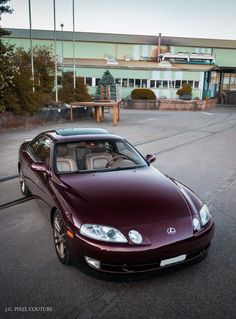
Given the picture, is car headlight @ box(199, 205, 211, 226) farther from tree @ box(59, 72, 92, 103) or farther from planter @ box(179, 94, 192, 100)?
planter @ box(179, 94, 192, 100)

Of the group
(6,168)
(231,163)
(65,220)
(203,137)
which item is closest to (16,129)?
(6,168)

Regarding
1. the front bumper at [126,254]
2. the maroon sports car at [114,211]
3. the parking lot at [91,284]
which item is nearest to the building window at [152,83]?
the parking lot at [91,284]

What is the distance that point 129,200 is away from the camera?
3791mm

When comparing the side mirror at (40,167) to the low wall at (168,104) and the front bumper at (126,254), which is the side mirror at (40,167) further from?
the low wall at (168,104)

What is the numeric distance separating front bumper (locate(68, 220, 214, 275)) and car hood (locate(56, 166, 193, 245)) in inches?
7.3

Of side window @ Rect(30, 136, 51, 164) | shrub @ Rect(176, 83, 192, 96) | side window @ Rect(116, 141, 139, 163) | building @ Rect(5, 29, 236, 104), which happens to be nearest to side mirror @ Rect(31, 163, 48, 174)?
side window @ Rect(30, 136, 51, 164)

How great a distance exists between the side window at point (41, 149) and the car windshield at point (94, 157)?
0.28 m

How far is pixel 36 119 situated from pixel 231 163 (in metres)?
11.1

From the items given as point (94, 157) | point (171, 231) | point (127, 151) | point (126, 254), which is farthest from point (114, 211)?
point (127, 151)

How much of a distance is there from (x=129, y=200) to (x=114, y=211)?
12.0 inches

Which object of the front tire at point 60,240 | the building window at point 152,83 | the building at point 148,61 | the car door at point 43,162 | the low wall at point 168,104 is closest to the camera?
the front tire at point 60,240

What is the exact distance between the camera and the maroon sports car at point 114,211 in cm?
326

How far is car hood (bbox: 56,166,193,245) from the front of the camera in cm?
344

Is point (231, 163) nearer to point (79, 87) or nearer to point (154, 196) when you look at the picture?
point (154, 196)
